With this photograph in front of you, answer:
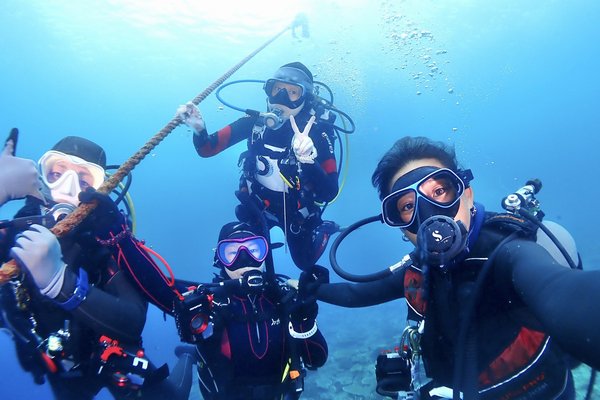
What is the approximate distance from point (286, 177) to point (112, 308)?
10.8ft

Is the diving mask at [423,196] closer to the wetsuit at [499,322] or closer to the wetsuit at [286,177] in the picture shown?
the wetsuit at [499,322]

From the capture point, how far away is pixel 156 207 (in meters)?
101

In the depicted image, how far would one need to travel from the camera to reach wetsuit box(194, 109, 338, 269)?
582cm

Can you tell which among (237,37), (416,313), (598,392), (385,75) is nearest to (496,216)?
(416,313)

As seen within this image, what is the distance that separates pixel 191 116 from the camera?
5.06m

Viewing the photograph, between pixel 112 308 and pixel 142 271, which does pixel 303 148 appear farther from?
pixel 112 308

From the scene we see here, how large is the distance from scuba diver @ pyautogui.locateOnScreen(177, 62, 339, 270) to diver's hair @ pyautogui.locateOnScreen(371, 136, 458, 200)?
2.71 metres

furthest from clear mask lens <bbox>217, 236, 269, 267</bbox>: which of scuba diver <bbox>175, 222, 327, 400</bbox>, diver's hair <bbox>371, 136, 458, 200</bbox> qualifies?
diver's hair <bbox>371, 136, 458, 200</bbox>

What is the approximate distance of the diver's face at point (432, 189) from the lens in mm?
2371

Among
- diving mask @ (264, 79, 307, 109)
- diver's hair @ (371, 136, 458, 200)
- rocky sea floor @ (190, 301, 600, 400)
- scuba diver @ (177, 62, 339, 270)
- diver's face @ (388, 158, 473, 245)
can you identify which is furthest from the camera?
rocky sea floor @ (190, 301, 600, 400)

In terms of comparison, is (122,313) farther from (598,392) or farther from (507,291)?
(598,392)

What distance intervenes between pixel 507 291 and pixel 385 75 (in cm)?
4794

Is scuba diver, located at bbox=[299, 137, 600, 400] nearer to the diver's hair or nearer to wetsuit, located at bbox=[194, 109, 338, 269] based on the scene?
the diver's hair

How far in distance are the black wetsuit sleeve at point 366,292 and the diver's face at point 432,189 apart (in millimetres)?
755
